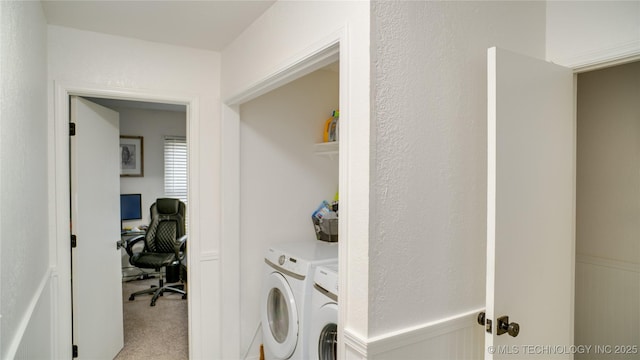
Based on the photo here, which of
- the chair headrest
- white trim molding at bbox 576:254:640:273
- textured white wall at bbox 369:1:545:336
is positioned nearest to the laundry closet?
textured white wall at bbox 369:1:545:336

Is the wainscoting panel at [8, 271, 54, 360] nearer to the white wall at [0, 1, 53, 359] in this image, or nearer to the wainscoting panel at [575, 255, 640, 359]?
the white wall at [0, 1, 53, 359]

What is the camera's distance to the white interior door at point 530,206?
141cm

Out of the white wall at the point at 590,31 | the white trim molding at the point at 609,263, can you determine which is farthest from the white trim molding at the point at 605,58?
the white trim molding at the point at 609,263

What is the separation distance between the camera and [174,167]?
5410 mm

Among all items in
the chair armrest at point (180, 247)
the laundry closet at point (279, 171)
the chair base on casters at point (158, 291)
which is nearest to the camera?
the laundry closet at point (279, 171)

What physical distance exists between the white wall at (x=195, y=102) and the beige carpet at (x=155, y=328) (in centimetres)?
61

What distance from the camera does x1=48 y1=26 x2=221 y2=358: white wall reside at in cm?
244

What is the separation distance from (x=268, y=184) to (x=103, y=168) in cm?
124

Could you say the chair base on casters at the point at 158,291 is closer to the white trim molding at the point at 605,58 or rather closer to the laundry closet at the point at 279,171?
the laundry closet at the point at 279,171

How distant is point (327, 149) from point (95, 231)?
5.82 ft

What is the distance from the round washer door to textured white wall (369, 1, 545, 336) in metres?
1.08

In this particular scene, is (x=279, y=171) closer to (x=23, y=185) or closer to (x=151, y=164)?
(x=23, y=185)

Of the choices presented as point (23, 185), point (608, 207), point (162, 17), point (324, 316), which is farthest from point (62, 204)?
point (608, 207)

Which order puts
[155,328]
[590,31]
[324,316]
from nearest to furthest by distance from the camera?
[590,31] < [324,316] < [155,328]
